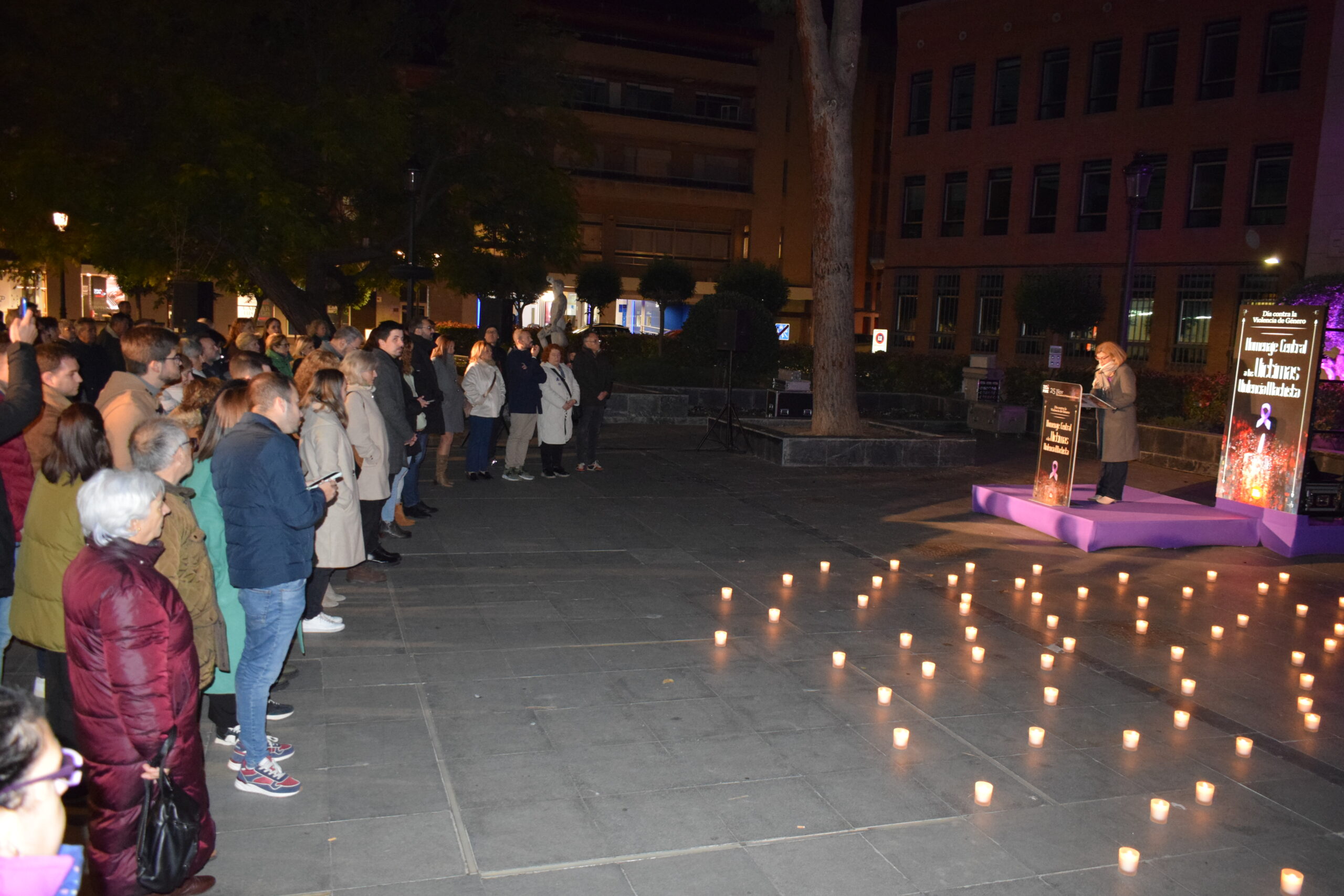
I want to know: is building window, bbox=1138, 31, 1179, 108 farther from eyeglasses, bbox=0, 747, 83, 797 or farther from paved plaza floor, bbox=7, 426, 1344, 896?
eyeglasses, bbox=0, 747, 83, 797

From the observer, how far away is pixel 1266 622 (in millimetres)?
7785

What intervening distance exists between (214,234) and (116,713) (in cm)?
1991

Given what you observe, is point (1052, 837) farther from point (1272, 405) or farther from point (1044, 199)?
point (1044, 199)

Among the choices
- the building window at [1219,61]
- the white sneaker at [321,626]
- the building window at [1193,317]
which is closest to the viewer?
the white sneaker at [321,626]

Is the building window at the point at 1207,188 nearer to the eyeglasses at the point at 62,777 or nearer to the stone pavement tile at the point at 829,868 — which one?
the stone pavement tile at the point at 829,868

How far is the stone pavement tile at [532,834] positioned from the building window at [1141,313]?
92.8 ft

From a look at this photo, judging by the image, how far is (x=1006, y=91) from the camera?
31906 millimetres

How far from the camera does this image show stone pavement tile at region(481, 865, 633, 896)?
12.5 ft

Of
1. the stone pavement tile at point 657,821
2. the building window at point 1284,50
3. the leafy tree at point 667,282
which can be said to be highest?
the building window at point 1284,50

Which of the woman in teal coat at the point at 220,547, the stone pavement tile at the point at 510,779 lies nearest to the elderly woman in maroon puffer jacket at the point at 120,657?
the woman in teal coat at the point at 220,547

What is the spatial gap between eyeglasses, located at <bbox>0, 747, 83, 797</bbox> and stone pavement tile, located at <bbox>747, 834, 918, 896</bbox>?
2583 mm

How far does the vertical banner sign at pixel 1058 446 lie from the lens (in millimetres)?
10609

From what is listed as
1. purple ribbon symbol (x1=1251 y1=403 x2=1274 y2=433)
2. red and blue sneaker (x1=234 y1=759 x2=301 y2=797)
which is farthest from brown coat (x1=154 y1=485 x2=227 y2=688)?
purple ribbon symbol (x1=1251 y1=403 x2=1274 y2=433)

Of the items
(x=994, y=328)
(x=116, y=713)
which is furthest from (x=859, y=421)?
(x=994, y=328)
